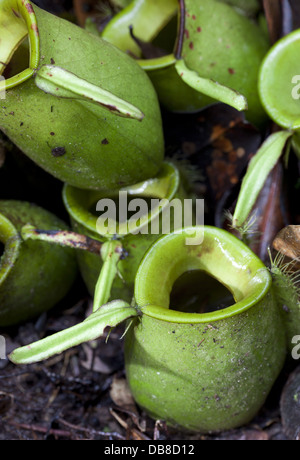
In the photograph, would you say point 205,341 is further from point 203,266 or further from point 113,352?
point 113,352

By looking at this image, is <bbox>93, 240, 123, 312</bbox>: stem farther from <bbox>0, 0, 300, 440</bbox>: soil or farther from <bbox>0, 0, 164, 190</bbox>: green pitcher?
<bbox>0, 0, 300, 440</bbox>: soil

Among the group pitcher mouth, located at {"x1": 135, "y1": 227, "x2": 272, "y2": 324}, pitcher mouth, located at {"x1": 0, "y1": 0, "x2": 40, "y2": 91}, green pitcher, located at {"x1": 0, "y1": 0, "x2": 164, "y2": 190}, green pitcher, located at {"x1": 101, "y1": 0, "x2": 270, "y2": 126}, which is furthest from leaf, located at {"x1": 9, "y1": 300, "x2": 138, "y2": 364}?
green pitcher, located at {"x1": 101, "y1": 0, "x2": 270, "y2": 126}

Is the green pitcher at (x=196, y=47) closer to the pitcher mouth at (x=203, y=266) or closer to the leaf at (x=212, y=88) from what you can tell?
the leaf at (x=212, y=88)

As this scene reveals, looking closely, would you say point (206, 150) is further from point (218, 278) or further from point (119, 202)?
point (218, 278)

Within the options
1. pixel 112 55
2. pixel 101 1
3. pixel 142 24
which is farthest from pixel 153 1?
pixel 112 55

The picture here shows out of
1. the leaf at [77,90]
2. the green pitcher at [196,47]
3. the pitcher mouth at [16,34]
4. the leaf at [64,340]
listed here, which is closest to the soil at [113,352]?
the green pitcher at [196,47]

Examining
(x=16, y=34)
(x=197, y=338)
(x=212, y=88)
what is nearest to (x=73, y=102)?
(x=16, y=34)
